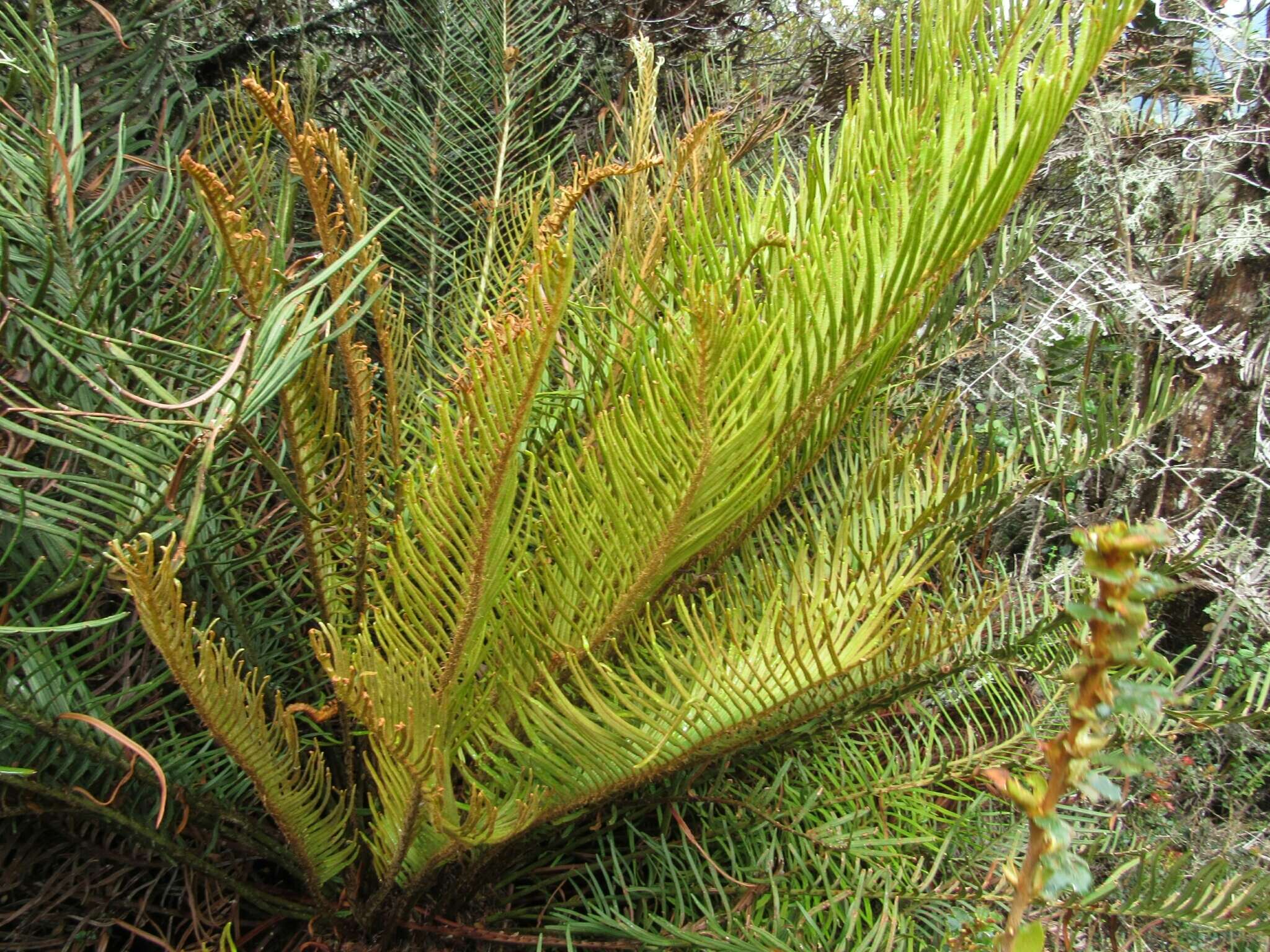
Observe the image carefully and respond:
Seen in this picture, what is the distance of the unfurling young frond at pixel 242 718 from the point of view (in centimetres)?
43

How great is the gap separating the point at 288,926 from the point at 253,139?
714 millimetres

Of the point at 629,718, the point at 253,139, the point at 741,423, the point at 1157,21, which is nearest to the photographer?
the point at 741,423

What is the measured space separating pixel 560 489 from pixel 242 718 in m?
0.25

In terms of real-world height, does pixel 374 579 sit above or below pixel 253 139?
below

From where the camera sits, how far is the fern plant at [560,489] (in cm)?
47

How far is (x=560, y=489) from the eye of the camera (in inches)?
23.9

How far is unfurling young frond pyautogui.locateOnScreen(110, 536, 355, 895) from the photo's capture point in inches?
16.9

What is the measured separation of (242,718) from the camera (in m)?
0.54

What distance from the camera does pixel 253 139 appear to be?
0.80m

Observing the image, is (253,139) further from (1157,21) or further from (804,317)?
(1157,21)

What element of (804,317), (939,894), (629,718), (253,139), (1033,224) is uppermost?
(253,139)

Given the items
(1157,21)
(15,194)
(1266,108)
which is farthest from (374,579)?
(1157,21)

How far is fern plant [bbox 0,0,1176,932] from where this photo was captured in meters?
0.47

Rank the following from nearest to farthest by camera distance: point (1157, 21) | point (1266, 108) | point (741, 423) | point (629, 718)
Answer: point (741, 423) → point (629, 718) → point (1266, 108) → point (1157, 21)
